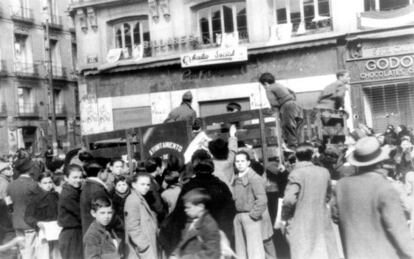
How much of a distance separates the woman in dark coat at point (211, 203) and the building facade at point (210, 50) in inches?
498

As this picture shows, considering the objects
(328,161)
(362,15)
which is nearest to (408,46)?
(362,15)

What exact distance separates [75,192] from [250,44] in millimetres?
13511

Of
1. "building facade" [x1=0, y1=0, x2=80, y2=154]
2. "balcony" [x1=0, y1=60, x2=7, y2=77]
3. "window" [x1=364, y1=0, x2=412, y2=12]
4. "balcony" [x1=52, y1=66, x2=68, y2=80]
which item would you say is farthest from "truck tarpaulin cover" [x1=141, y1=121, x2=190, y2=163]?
"balcony" [x1=52, y1=66, x2=68, y2=80]

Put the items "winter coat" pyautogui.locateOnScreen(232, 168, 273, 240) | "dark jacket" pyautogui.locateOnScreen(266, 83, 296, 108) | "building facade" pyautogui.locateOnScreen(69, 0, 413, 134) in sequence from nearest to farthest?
1. "winter coat" pyautogui.locateOnScreen(232, 168, 273, 240)
2. "dark jacket" pyautogui.locateOnScreen(266, 83, 296, 108)
3. "building facade" pyautogui.locateOnScreen(69, 0, 413, 134)

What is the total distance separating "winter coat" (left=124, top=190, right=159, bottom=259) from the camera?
6.51 m

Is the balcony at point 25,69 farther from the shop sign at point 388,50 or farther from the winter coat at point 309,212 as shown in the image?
the winter coat at point 309,212

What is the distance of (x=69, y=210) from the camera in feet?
23.0

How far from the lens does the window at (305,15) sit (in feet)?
62.3

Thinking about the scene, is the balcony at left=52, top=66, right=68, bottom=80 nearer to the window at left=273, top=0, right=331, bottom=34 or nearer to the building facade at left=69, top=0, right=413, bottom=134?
the building facade at left=69, top=0, right=413, bottom=134

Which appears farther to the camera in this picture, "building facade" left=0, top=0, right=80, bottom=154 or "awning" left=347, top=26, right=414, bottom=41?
"building facade" left=0, top=0, right=80, bottom=154

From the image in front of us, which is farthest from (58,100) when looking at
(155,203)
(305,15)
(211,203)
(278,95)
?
(211,203)

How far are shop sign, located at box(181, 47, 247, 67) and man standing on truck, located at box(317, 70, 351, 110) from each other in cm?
837

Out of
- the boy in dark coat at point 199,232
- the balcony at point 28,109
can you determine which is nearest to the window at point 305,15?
the boy in dark coat at point 199,232

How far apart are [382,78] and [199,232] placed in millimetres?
14507
